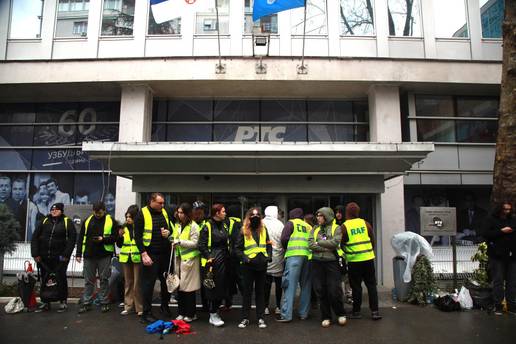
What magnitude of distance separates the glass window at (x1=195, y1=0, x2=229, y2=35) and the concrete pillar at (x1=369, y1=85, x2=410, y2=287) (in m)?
4.93

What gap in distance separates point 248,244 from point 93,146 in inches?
171

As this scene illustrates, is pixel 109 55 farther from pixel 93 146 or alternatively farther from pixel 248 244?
pixel 248 244

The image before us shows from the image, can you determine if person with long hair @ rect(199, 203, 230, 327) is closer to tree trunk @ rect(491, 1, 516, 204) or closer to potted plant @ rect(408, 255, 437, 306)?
potted plant @ rect(408, 255, 437, 306)

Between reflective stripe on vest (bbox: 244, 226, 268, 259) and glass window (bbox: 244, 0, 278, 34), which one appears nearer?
reflective stripe on vest (bbox: 244, 226, 268, 259)

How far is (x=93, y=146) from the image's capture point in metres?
8.35

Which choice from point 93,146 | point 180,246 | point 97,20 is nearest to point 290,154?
point 180,246

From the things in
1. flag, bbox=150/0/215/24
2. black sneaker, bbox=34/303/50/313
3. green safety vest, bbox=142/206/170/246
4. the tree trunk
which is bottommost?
black sneaker, bbox=34/303/50/313

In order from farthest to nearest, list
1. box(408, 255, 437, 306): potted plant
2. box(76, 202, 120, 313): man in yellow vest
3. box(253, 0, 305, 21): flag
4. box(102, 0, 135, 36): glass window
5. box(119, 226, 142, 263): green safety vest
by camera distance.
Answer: box(102, 0, 135, 36): glass window, box(253, 0, 305, 21): flag, box(408, 255, 437, 306): potted plant, box(76, 202, 120, 313): man in yellow vest, box(119, 226, 142, 263): green safety vest

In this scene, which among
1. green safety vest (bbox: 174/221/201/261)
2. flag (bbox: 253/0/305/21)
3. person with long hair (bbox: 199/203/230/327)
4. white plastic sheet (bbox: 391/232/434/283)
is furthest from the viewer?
flag (bbox: 253/0/305/21)

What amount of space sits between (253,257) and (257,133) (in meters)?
7.10

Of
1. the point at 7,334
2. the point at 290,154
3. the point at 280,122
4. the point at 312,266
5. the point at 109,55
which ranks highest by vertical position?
the point at 109,55

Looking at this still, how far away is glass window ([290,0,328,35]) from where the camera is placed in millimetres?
12266

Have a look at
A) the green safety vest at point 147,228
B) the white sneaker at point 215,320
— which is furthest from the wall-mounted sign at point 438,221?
the green safety vest at point 147,228

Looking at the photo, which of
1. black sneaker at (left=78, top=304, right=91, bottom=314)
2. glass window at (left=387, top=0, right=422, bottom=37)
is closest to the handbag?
black sneaker at (left=78, top=304, right=91, bottom=314)
